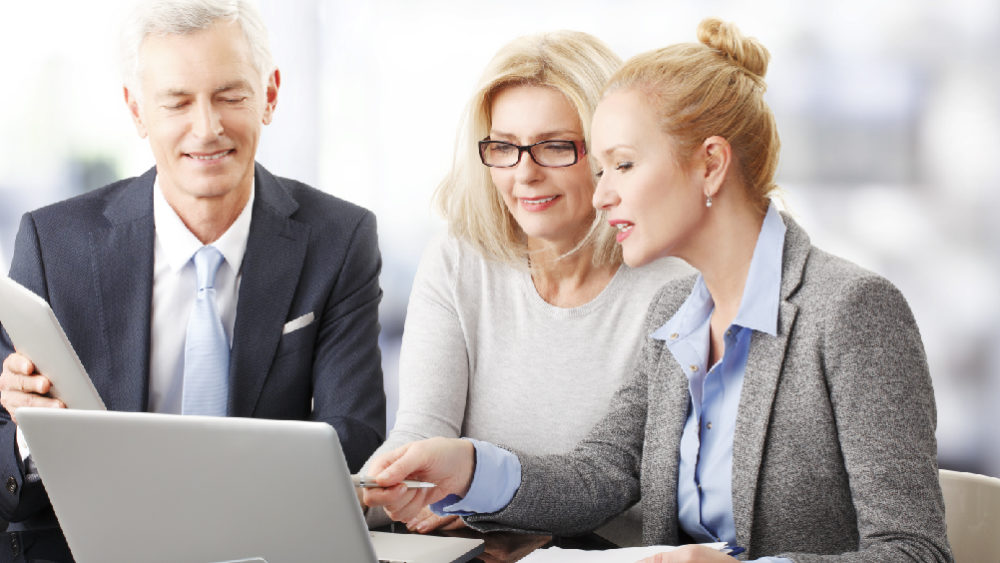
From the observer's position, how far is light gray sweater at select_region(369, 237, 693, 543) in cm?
187

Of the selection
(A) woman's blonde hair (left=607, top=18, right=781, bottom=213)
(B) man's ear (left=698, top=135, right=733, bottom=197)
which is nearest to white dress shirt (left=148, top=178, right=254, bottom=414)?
(A) woman's blonde hair (left=607, top=18, right=781, bottom=213)

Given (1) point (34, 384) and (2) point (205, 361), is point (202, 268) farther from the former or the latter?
(1) point (34, 384)

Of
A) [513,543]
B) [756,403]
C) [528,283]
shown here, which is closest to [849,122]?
[528,283]

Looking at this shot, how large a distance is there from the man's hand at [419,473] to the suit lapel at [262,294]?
712mm

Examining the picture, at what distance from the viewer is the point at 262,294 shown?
6.54ft

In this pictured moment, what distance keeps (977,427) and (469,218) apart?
2.15 m

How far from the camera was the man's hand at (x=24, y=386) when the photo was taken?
5.10 ft

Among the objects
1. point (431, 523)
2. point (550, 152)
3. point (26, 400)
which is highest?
point (550, 152)

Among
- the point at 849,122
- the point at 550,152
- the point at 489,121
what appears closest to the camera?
the point at 550,152

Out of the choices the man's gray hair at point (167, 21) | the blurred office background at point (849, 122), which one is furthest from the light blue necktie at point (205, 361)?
the blurred office background at point (849, 122)

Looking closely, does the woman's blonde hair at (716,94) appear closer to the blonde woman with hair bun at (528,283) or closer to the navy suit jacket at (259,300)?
the blonde woman with hair bun at (528,283)

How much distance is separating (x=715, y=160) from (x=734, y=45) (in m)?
0.19

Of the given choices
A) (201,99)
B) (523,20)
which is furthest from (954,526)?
(523,20)

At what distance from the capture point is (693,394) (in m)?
1.48
